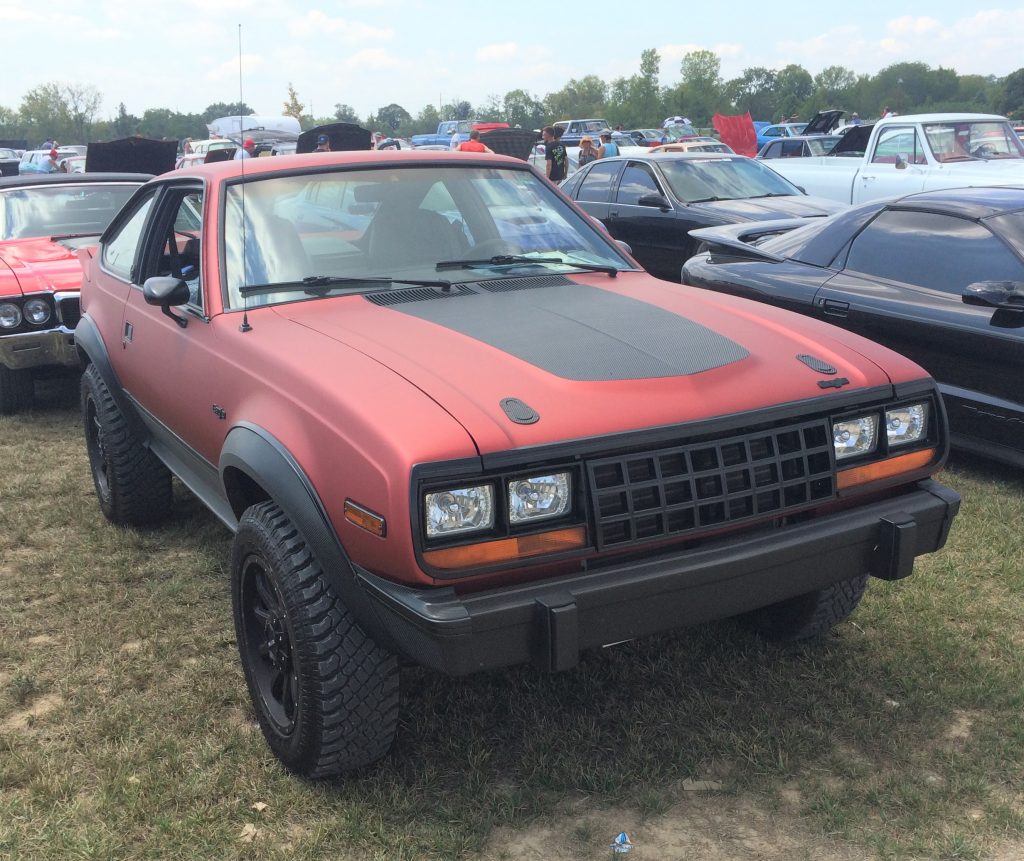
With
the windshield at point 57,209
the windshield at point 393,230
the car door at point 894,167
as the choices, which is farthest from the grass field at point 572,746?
the car door at point 894,167

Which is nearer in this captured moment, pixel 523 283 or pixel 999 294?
pixel 523 283

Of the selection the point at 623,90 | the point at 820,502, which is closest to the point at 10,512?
the point at 820,502

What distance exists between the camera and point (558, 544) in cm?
245

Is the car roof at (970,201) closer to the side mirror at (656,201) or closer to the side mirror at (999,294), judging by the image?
the side mirror at (999,294)

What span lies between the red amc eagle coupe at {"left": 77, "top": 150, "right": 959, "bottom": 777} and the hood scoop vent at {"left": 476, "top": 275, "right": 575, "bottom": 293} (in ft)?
0.04

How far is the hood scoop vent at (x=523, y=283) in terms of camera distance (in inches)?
138

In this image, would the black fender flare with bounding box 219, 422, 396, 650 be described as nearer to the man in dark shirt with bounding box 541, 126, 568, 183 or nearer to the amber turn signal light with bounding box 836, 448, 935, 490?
the amber turn signal light with bounding box 836, 448, 935, 490

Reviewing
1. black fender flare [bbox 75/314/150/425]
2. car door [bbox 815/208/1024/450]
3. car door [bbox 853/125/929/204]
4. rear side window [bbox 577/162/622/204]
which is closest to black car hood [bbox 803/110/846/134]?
car door [bbox 853/125/929/204]

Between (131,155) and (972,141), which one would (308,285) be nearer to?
(131,155)

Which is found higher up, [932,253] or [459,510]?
[932,253]

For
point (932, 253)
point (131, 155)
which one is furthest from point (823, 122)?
point (932, 253)

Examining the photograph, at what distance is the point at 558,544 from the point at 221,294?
62.4 inches

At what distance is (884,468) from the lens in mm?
2904

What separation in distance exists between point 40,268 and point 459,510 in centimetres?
523
